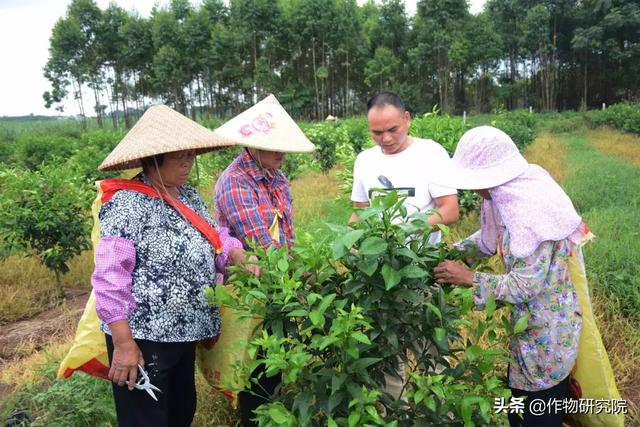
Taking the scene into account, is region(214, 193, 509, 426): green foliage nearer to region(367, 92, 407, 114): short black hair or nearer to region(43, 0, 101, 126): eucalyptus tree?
region(367, 92, 407, 114): short black hair

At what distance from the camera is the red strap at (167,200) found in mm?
1816

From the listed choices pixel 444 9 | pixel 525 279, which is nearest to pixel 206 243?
pixel 525 279

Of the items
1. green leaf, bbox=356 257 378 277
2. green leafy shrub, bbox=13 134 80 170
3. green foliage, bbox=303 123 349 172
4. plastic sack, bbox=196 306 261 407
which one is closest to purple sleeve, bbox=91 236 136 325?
plastic sack, bbox=196 306 261 407

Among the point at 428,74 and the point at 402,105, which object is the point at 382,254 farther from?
the point at 428,74

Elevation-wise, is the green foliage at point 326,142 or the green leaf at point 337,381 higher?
the green foliage at point 326,142

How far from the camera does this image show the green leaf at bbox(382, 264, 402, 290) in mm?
1293

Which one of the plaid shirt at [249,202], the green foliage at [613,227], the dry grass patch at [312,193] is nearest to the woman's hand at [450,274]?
the plaid shirt at [249,202]

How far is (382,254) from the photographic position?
4.47 feet

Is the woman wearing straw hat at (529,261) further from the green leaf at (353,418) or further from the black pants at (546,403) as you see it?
the green leaf at (353,418)

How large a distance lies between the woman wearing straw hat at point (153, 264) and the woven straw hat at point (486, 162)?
0.79 metres

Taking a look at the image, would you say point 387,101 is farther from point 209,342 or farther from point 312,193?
point 312,193

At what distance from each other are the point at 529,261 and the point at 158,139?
1342mm

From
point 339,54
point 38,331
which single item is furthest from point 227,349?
point 339,54

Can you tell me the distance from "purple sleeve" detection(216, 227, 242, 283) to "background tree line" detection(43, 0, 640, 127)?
104 feet
